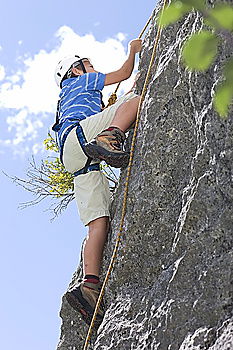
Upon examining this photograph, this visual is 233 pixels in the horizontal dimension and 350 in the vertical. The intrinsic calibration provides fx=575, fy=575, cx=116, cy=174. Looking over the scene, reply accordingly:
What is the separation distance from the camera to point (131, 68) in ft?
15.9

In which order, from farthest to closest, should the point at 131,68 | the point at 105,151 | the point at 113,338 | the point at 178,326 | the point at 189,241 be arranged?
the point at 131,68, the point at 105,151, the point at 113,338, the point at 189,241, the point at 178,326

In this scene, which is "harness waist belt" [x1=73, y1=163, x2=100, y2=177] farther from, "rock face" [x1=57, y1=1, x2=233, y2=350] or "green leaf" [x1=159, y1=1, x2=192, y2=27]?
"green leaf" [x1=159, y1=1, x2=192, y2=27]

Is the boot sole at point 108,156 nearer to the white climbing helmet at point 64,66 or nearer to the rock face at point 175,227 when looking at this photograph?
the rock face at point 175,227

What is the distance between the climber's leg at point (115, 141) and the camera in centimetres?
409

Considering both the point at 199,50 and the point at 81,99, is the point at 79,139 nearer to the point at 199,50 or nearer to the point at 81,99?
the point at 81,99

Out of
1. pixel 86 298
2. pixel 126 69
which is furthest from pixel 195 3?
pixel 126 69

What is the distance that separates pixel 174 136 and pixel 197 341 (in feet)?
5.16

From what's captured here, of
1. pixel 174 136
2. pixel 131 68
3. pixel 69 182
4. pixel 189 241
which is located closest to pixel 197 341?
pixel 189 241

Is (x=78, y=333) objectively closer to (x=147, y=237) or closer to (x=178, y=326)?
(x=147, y=237)

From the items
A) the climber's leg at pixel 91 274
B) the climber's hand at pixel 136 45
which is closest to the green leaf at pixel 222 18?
the climber's leg at pixel 91 274

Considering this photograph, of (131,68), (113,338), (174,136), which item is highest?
(131,68)

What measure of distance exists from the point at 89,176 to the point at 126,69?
104 centimetres

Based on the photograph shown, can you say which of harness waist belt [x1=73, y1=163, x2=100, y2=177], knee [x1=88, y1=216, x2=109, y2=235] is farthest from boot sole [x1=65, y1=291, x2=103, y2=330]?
harness waist belt [x1=73, y1=163, x2=100, y2=177]

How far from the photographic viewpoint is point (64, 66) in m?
5.11
